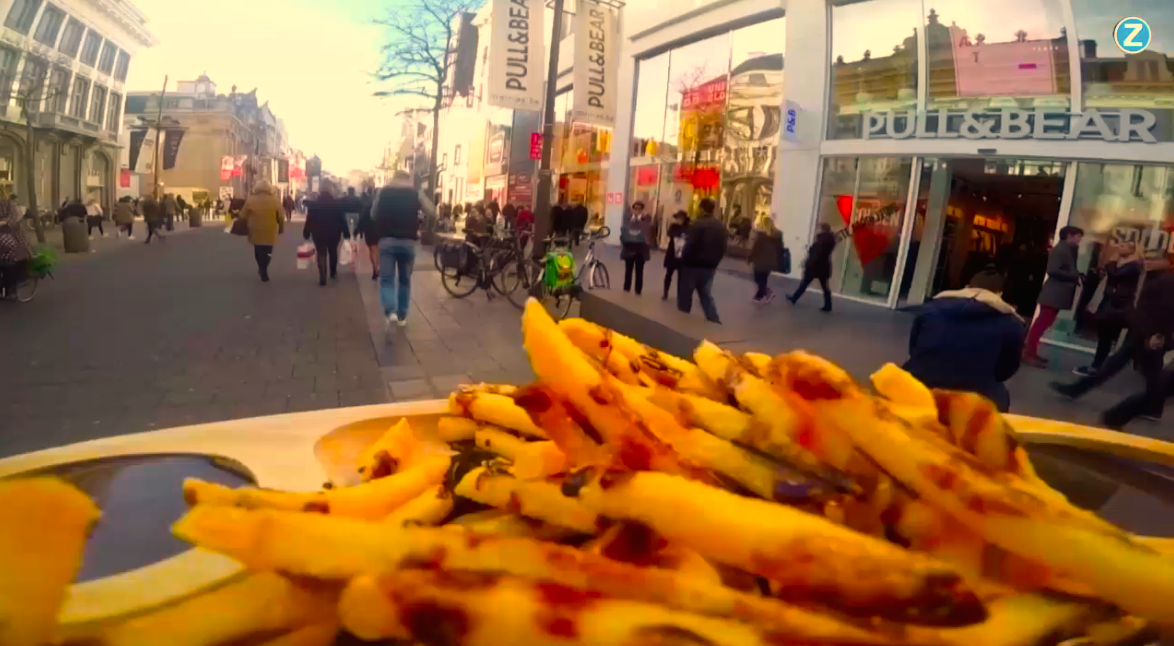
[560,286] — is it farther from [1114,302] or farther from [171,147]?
[171,147]

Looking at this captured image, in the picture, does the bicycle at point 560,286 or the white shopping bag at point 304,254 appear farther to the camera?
the bicycle at point 560,286

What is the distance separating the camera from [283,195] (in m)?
4.02

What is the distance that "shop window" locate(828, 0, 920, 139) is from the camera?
966 cm

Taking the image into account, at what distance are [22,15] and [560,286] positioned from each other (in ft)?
21.6

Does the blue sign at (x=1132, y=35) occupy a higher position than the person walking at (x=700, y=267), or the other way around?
the blue sign at (x=1132, y=35)

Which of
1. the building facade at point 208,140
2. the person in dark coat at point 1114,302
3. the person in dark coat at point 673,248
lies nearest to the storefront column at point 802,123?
the person in dark coat at point 673,248

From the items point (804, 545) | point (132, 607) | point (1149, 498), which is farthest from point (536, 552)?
point (1149, 498)

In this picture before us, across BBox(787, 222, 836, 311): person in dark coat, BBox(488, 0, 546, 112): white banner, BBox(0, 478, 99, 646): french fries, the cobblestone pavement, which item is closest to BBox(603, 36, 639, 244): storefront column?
BBox(488, 0, 546, 112): white banner

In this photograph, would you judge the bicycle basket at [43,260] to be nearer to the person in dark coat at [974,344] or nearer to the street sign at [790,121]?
the person in dark coat at [974,344]

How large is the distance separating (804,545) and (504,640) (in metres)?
0.27

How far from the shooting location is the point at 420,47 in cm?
316

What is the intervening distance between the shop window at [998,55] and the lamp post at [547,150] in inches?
188

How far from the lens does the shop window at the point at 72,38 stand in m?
2.05

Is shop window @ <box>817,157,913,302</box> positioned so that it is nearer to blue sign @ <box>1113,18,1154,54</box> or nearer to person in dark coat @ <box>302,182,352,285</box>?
blue sign @ <box>1113,18,1154,54</box>
